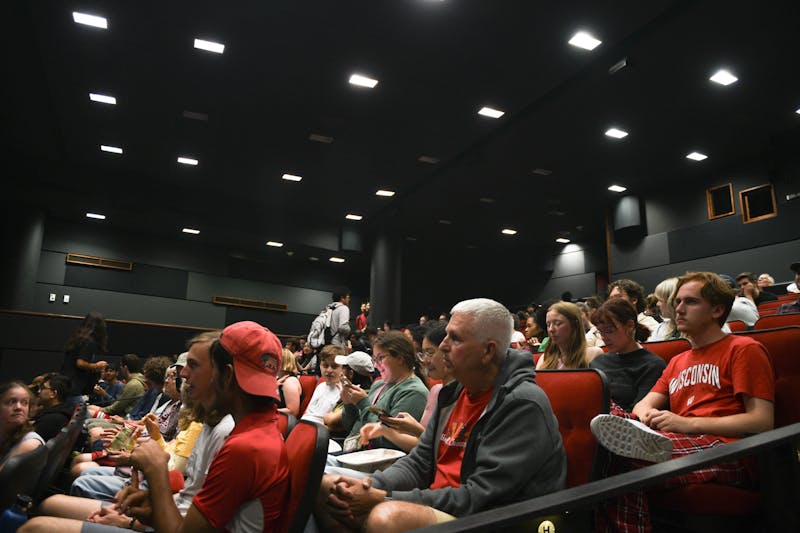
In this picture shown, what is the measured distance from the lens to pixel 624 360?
2.61 m

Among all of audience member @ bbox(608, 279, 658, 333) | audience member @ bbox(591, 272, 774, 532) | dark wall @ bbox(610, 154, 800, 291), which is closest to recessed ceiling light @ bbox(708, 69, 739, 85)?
dark wall @ bbox(610, 154, 800, 291)

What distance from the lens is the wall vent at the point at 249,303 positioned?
1279 centimetres

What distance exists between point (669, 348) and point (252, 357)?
2.19 meters

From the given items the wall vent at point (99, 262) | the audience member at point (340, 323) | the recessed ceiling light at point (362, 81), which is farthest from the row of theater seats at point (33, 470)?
the wall vent at point (99, 262)

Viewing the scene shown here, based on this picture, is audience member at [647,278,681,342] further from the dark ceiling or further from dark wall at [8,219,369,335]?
dark wall at [8,219,369,335]

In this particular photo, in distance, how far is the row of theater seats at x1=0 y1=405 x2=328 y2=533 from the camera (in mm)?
1384

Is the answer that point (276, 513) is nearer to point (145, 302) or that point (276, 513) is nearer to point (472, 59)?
point (472, 59)

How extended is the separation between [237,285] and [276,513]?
12.3 m

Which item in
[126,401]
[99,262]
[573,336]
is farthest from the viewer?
[99,262]

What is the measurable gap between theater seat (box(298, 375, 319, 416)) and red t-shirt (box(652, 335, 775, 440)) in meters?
3.15

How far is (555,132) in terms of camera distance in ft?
25.6

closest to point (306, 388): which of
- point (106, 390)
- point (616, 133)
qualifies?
point (106, 390)

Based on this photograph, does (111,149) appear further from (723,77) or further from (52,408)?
(723,77)

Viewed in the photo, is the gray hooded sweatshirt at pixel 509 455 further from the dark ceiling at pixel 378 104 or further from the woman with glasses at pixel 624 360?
the dark ceiling at pixel 378 104
